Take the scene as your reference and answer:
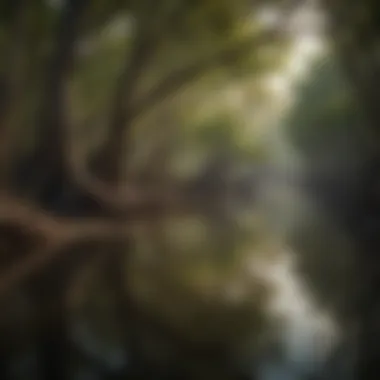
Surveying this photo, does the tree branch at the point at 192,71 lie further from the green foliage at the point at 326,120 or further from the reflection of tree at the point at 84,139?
the green foliage at the point at 326,120

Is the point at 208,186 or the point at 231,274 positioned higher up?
the point at 208,186

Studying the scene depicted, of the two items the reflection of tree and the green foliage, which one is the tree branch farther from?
the green foliage

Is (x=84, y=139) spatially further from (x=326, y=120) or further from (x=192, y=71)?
(x=326, y=120)

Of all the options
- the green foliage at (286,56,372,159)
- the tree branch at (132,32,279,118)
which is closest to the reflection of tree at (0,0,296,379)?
the tree branch at (132,32,279,118)

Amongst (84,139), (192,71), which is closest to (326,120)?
(192,71)

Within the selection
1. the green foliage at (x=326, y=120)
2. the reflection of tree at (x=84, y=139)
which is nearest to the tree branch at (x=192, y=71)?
the reflection of tree at (x=84, y=139)

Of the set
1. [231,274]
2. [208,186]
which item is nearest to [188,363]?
[231,274]

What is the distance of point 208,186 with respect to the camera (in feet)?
3.60

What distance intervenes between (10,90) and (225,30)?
1.27ft

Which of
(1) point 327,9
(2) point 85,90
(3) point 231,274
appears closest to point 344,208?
(3) point 231,274

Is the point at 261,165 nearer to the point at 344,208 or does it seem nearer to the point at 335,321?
the point at 344,208

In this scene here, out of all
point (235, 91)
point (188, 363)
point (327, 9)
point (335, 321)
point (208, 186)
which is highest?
point (327, 9)

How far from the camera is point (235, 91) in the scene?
1.09 m

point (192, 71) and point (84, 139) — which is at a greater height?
point (192, 71)
